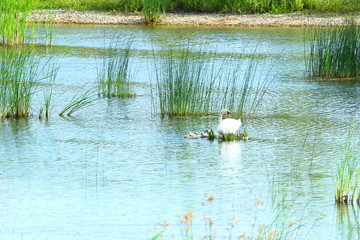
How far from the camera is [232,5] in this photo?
820 inches

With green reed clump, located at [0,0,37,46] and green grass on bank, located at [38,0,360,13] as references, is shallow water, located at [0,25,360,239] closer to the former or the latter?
green reed clump, located at [0,0,37,46]

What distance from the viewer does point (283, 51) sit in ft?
47.4

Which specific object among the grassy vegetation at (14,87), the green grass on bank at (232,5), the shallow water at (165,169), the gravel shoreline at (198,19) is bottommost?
the shallow water at (165,169)

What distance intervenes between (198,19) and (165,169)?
13861mm

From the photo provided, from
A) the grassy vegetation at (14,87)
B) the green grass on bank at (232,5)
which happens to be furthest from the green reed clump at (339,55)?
the green grass on bank at (232,5)

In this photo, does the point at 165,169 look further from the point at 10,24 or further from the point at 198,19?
the point at 198,19

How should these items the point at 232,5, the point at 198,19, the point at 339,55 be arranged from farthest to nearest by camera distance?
the point at 232,5 < the point at 198,19 < the point at 339,55

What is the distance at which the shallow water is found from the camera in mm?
4938

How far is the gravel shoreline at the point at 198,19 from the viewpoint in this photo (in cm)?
1905

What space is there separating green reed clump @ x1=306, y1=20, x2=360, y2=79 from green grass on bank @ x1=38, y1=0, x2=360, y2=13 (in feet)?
28.1

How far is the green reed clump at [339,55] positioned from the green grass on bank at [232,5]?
855 centimetres

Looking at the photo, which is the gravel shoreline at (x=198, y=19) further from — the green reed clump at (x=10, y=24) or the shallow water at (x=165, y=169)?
the shallow water at (x=165, y=169)

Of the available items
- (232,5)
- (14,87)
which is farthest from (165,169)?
(232,5)

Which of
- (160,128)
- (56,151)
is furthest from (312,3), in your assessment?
(56,151)
